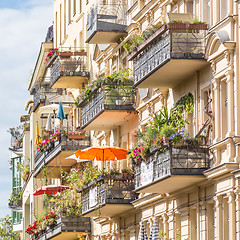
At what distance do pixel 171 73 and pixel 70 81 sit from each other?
18113 mm

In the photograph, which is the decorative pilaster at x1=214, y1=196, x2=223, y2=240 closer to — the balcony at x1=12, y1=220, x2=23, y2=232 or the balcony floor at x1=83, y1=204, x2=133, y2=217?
the balcony floor at x1=83, y1=204, x2=133, y2=217

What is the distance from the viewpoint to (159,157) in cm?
3066

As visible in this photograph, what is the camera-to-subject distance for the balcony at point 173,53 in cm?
2972

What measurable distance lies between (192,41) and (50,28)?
38.0m

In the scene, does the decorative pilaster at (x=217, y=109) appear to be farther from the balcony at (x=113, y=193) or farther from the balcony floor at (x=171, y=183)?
the balcony at (x=113, y=193)

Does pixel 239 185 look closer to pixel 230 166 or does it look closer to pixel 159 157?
pixel 230 166

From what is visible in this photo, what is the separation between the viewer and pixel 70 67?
1901 inches

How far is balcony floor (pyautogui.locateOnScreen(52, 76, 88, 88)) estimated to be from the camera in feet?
158

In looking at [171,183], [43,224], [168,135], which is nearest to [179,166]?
[168,135]

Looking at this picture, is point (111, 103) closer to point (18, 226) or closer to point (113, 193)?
point (113, 193)

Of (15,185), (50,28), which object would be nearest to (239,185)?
(50,28)

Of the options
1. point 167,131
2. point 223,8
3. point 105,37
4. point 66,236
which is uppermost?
point 105,37

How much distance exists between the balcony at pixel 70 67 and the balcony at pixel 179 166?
666 inches

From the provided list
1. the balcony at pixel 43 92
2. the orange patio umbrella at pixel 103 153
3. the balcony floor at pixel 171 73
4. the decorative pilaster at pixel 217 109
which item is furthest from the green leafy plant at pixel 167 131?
the balcony at pixel 43 92
